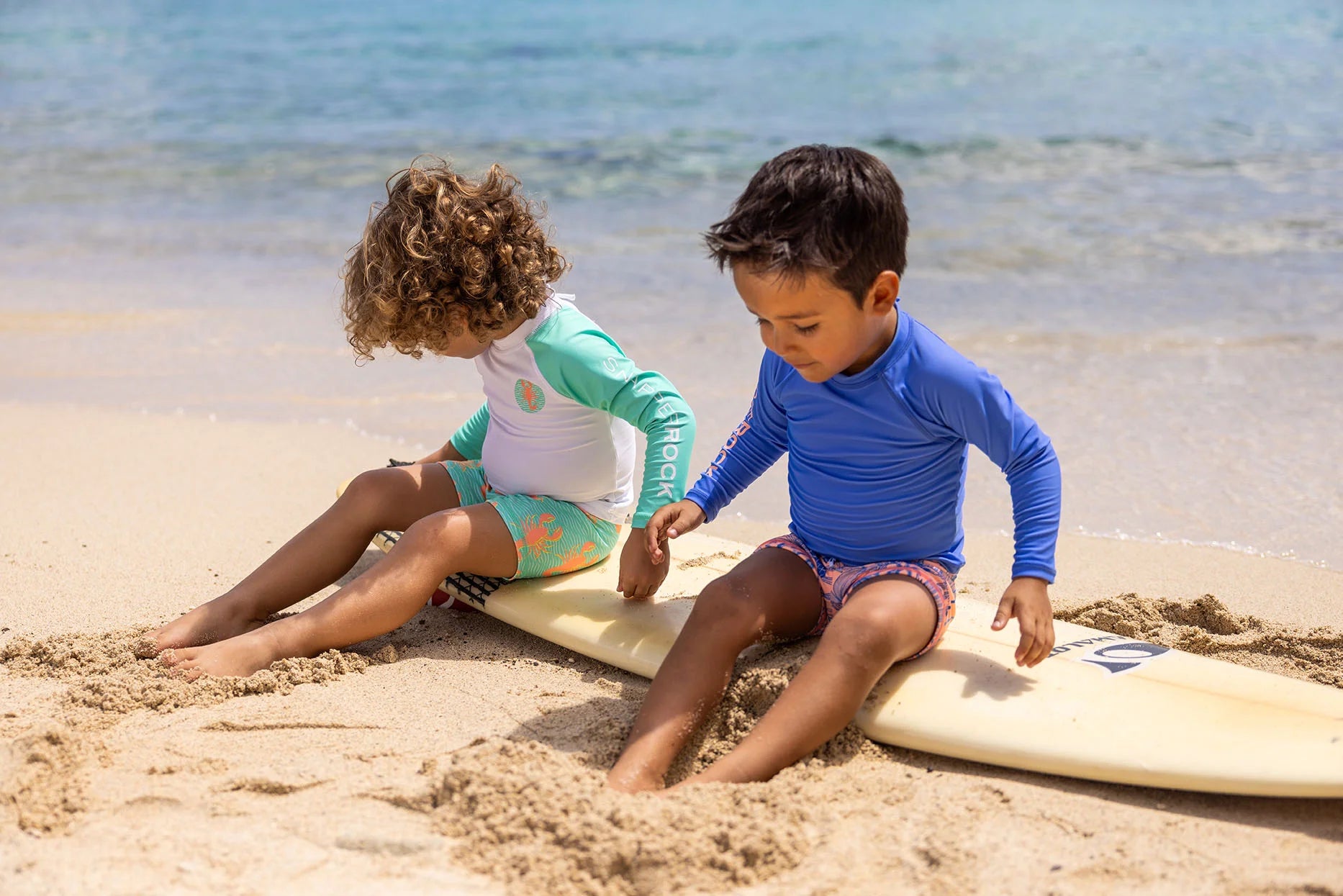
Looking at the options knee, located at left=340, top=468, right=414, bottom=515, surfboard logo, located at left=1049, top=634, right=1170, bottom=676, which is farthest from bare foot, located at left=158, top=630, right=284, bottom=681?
surfboard logo, located at left=1049, top=634, right=1170, bottom=676

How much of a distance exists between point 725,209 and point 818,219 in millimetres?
6224

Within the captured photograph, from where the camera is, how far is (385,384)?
4.65 metres

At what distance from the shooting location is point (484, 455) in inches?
114

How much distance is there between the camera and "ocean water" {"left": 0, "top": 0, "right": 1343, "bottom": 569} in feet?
13.8

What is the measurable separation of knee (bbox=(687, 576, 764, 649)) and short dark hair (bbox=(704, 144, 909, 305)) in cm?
61

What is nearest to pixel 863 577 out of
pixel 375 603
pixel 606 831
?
pixel 606 831

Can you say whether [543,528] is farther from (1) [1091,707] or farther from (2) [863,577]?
(1) [1091,707]

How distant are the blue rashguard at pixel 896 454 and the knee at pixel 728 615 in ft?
0.77

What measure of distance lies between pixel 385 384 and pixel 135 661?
7.59ft

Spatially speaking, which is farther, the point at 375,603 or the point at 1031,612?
the point at 375,603

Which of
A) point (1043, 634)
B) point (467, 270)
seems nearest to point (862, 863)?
point (1043, 634)

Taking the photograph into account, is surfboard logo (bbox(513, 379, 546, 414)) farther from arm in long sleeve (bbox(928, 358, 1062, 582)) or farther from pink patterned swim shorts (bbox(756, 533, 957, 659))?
arm in long sleeve (bbox(928, 358, 1062, 582))

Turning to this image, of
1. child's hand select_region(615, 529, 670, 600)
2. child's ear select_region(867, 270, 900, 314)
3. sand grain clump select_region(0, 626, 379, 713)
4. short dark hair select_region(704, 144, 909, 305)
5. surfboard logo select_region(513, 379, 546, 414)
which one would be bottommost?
sand grain clump select_region(0, 626, 379, 713)

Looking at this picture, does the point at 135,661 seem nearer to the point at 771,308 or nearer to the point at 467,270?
the point at 467,270
